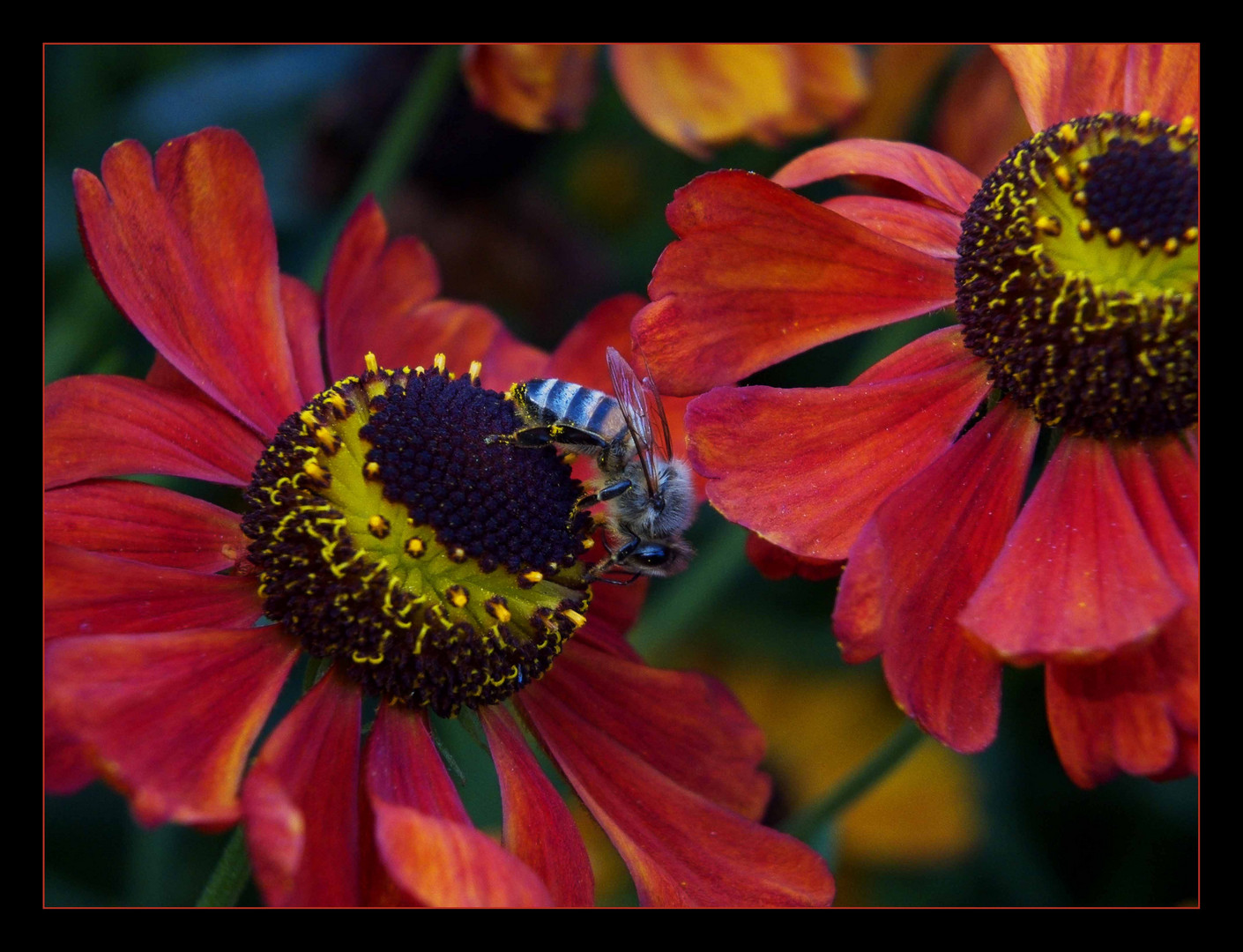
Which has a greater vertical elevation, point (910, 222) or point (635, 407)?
point (910, 222)

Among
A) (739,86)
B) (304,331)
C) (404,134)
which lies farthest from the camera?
(739,86)

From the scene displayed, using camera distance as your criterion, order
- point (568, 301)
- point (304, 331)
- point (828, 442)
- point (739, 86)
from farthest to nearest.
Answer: point (568, 301) → point (739, 86) → point (304, 331) → point (828, 442)

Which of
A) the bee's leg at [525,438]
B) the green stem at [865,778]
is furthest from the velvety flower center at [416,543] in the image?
Answer: the green stem at [865,778]

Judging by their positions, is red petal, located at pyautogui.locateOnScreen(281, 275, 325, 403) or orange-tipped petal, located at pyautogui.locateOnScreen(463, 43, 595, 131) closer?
red petal, located at pyautogui.locateOnScreen(281, 275, 325, 403)

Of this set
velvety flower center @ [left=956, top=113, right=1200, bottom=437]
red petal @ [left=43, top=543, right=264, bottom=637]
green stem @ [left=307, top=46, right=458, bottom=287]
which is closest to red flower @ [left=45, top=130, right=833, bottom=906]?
red petal @ [left=43, top=543, right=264, bottom=637]

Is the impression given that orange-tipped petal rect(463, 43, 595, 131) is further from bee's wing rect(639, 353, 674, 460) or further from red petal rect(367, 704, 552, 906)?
red petal rect(367, 704, 552, 906)

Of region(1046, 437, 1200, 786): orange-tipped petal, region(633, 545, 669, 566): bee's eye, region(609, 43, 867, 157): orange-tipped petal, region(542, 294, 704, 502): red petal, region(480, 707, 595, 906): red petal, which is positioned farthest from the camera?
region(609, 43, 867, 157): orange-tipped petal

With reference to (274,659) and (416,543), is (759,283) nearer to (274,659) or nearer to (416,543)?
(416,543)

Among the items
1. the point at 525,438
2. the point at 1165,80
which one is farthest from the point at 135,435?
the point at 1165,80
